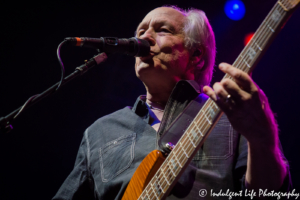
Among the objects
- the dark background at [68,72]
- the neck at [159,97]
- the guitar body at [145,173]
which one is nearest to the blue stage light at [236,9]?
the dark background at [68,72]

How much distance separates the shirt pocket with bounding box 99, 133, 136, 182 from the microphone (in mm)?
590

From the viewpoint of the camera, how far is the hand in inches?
33.4

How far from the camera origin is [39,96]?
1336mm

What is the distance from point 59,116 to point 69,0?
1514mm

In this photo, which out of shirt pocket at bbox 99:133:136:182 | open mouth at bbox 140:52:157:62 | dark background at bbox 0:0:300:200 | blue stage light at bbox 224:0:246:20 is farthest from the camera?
blue stage light at bbox 224:0:246:20

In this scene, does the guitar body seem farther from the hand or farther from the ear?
the ear

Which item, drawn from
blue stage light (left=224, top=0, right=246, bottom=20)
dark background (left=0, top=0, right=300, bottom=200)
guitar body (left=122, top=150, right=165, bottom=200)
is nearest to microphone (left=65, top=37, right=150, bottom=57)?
guitar body (left=122, top=150, right=165, bottom=200)

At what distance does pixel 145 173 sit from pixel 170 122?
1.46ft

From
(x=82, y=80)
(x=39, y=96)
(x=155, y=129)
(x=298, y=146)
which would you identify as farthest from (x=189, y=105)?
(x=298, y=146)

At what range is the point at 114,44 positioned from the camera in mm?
1542

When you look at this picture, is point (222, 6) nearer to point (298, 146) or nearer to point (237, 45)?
point (237, 45)

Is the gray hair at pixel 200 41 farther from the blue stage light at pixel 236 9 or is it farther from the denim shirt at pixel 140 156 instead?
the blue stage light at pixel 236 9

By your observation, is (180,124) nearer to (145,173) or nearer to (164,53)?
(145,173)

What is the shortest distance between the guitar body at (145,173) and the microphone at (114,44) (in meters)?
0.70
